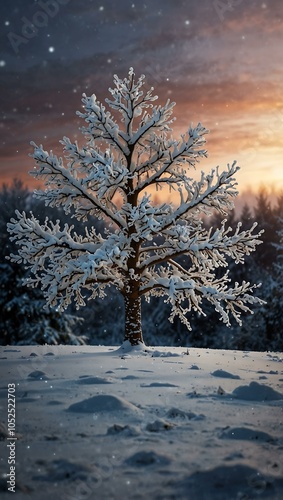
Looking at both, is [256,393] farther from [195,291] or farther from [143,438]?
[195,291]

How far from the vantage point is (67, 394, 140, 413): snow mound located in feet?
15.4

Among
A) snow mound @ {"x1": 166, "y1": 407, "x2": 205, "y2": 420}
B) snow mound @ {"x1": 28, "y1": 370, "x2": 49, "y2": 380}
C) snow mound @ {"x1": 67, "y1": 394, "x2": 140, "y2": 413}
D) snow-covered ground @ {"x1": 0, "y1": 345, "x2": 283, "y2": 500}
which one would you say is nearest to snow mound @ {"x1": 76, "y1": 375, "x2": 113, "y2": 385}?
snow-covered ground @ {"x1": 0, "y1": 345, "x2": 283, "y2": 500}

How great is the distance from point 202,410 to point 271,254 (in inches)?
1503

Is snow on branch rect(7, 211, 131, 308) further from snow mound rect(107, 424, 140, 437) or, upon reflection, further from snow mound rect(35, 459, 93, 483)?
snow mound rect(35, 459, 93, 483)

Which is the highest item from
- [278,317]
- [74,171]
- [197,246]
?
[74,171]

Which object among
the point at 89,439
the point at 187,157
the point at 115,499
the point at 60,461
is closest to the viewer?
the point at 115,499

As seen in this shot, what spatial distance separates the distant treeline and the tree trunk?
7292mm

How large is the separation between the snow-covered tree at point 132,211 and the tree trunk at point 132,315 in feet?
0.08

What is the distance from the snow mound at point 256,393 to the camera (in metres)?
5.57

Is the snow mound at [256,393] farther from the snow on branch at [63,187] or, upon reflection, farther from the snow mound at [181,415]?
the snow on branch at [63,187]

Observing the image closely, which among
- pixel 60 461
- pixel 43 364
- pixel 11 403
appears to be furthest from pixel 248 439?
pixel 43 364

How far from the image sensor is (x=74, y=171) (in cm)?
1222

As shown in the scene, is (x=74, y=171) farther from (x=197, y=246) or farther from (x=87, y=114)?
(x=197, y=246)

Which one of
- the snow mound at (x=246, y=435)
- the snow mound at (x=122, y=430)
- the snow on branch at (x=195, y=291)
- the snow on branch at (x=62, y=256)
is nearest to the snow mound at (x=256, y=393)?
the snow mound at (x=246, y=435)
